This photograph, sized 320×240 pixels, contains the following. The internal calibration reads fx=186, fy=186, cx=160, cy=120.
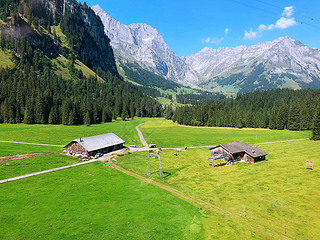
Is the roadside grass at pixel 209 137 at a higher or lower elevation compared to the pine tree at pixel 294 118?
lower

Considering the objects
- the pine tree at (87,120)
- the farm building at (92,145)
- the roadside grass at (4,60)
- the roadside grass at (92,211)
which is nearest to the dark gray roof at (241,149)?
the roadside grass at (92,211)

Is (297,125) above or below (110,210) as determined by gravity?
above

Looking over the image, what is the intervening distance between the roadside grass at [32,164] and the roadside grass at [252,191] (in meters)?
17.7

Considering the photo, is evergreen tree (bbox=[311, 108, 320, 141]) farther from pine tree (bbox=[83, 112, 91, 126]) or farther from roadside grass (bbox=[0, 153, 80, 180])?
pine tree (bbox=[83, 112, 91, 126])

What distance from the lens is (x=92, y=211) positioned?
29.2 m

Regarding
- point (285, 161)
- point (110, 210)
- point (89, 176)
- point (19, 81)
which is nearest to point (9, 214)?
point (110, 210)

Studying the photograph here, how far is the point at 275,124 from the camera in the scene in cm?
14662

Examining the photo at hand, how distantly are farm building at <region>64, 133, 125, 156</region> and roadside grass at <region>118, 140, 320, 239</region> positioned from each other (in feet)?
33.6

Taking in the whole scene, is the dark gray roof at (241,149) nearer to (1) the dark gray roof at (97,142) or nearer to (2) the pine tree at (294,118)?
(1) the dark gray roof at (97,142)

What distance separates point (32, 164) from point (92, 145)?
19.4 meters

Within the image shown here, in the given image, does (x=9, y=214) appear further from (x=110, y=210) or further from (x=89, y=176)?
(x=89, y=176)

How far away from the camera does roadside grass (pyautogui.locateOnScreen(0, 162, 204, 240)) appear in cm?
2411

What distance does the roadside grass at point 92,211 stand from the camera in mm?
24109

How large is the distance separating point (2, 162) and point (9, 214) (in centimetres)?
3050
